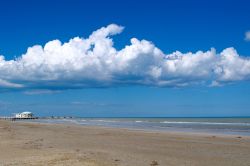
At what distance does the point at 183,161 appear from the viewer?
14.7 m

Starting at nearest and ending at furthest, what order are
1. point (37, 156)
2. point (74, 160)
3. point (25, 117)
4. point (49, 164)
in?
point (49, 164), point (74, 160), point (37, 156), point (25, 117)

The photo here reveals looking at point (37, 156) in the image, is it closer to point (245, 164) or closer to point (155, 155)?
point (155, 155)

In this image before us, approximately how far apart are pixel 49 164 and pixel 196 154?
23.6ft

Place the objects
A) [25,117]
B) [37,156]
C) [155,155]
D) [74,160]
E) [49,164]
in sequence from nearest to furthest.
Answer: [49,164], [74,160], [37,156], [155,155], [25,117]

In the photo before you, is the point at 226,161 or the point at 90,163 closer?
the point at 90,163

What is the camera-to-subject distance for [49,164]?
13266 mm

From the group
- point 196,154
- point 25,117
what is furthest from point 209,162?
point 25,117

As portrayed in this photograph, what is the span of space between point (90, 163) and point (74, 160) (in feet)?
2.85

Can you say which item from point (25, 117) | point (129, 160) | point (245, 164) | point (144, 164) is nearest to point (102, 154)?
point (129, 160)

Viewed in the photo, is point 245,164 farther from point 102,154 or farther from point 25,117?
point 25,117

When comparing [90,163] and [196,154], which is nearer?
[90,163]

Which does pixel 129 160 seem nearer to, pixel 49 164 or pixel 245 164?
pixel 49 164

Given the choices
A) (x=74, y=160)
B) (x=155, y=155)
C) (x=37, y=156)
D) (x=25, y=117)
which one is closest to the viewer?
(x=74, y=160)

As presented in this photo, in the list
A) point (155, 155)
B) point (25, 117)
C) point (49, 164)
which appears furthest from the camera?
point (25, 117)
